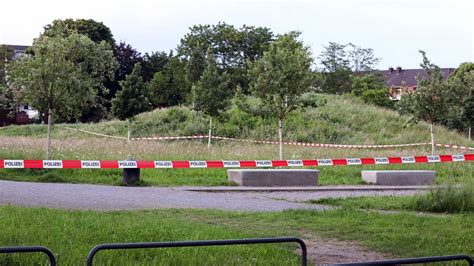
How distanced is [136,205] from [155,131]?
80.1ft

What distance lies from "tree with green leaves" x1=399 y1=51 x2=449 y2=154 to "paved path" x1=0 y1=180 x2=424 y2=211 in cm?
965

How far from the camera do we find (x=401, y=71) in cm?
13925

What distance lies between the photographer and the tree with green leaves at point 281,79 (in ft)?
83.7

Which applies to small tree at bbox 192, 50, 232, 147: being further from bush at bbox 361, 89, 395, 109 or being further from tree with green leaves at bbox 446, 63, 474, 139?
bush at bbox 361, 89, 395, 109

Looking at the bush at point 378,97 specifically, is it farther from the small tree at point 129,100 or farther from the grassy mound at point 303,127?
the small tree at point 129,100

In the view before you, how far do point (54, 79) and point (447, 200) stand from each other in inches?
517

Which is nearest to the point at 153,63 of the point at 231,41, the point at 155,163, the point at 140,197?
the point at 231,41

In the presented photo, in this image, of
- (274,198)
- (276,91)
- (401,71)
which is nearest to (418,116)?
(276,91)

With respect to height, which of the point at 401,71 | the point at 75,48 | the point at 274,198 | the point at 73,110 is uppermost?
the point at 401,71

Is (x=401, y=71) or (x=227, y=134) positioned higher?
(x=401, y=71)

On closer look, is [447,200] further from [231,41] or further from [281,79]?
[231,41]


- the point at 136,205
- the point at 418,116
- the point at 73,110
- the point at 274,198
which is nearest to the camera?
the point at 136,205

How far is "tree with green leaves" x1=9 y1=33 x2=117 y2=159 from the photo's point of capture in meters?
23.0

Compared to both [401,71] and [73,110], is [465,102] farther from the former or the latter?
[401,71]
